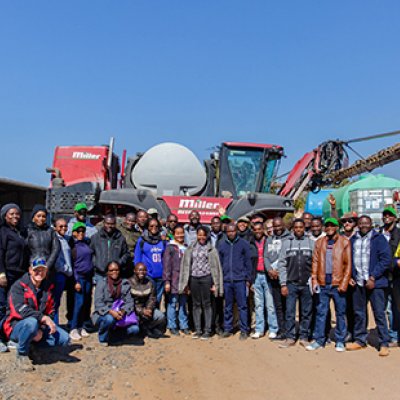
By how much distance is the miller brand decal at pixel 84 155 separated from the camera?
10945 millimetres

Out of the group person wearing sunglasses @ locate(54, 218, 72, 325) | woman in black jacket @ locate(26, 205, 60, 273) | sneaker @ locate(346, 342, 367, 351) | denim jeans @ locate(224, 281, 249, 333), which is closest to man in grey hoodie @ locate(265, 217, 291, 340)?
denim jeans @ locate(224, 281, 249, 333)

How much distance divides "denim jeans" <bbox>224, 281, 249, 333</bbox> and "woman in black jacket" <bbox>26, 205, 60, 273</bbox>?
92.4 inches

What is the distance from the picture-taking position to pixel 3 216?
548 cm

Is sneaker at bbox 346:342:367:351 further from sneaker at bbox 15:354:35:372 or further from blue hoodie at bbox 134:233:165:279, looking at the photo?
sneaker at bbox 15:354:35:372

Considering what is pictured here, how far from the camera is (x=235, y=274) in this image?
6.47 m

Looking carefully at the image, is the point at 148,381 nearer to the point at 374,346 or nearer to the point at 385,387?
the point at 385,387

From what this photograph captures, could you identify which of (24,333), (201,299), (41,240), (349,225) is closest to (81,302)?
(41,240)

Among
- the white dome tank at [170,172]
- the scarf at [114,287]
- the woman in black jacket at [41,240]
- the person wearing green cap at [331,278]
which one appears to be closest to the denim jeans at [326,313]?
the person wearing green cap at [331,278]

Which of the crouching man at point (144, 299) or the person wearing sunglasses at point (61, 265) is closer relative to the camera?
the person wearing sunglasses at point (61, 265)

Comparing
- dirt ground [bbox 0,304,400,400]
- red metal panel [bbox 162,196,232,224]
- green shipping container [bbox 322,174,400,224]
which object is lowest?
dirt ground [bbox 0,304,400,400]

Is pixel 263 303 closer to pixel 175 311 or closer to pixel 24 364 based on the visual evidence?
pixel 175 311

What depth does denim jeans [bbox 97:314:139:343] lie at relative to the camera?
5.77 metres

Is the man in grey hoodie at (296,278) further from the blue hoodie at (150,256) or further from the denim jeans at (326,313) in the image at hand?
the blue hoodie at (150,256)

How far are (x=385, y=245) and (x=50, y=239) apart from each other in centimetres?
407
